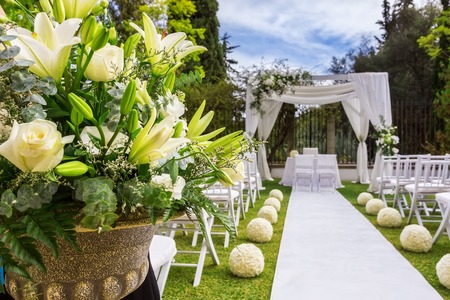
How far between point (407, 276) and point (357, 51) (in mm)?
20132

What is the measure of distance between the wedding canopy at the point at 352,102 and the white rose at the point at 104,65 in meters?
8.63

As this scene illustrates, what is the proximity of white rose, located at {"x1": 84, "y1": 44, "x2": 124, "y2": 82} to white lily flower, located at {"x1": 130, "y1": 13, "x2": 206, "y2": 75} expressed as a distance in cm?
8

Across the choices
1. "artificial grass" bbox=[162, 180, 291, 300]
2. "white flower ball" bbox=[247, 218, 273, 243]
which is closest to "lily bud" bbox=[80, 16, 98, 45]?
"artificial grass" bbox=[162, 180, 291, 300]

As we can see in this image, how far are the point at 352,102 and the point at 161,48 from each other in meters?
10.6

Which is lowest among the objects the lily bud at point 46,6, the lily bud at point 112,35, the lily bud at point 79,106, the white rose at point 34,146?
the white rose at point 34,146

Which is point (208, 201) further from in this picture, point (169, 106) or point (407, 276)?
point (407, 276)

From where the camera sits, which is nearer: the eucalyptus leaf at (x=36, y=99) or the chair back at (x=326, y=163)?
the eucalyptus leaf at (x=36, y=99)

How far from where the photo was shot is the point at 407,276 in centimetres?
332

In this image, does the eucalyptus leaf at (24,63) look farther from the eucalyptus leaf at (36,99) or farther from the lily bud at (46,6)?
the lily bud at (46,6)

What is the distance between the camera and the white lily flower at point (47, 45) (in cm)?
73

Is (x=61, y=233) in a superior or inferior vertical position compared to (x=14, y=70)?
inferior

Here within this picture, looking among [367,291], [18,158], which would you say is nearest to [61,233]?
[18,158]

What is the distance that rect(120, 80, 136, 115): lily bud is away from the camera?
721 millimetres

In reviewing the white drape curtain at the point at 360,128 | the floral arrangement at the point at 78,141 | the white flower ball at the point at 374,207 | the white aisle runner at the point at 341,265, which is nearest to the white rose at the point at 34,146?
the floral arrangement at the point at 78,141
